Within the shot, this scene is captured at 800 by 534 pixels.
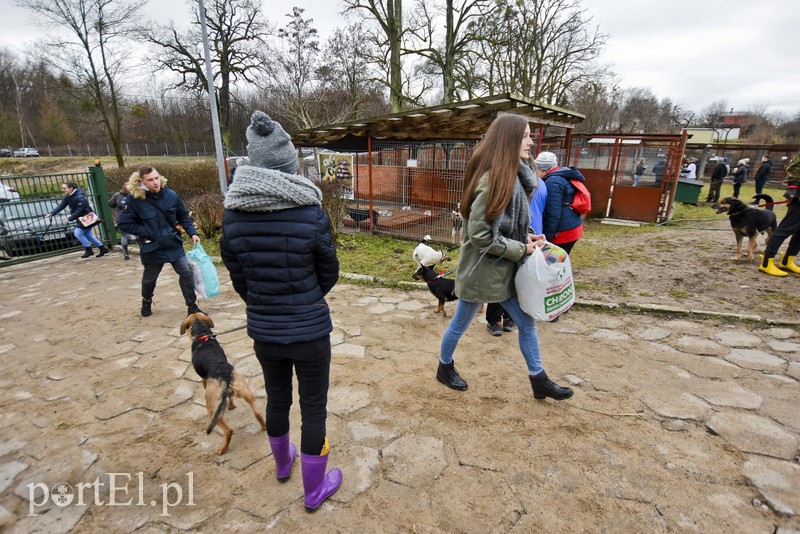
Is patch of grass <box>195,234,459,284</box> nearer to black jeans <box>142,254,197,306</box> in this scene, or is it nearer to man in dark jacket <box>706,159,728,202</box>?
black jeans <box>142,254,197,306</box>

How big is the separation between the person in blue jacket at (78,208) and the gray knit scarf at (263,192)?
828 cm

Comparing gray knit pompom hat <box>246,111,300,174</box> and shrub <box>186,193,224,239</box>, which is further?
shrub <box>186,193,224,239</box>

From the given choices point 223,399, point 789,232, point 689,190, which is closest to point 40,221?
point 223,399

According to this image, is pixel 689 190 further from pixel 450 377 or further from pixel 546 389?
pixel 450 377

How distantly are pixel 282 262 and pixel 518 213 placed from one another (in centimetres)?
157

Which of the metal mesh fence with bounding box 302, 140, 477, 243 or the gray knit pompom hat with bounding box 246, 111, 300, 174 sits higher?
the gray knit pompom hat with bounding box 246, 111, 300, 174

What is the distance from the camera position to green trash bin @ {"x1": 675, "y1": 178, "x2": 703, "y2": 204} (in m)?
13.7

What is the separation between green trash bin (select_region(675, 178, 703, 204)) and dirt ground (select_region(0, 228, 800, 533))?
11146 millimetres

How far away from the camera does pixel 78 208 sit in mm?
7719

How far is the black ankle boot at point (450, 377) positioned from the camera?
10.3 ft

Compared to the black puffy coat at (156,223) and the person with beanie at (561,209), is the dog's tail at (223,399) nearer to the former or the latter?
the black puffy coat at (156,223)

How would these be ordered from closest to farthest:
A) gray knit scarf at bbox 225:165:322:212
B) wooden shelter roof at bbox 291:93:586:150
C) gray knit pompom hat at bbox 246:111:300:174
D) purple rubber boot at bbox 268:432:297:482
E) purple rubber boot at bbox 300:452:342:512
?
1. gray knit scarf at bbox 225:165:322:212
2. gray knit pompom hat at bbox 246:111:300:174
3. purple rubber boot at bbox 300:452:342:512
4. purple rubber boot at bbox 268:432:297:482
5. wooden shelter roof at bbox 291:93:586:150

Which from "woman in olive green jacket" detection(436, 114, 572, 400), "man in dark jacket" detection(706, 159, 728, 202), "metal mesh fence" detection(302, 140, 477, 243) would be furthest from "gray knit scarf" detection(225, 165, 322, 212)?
"man in dark jacket" detection(706, 159, 728, 202)

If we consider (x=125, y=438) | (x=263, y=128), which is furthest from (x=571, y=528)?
(x=125, y=438)
